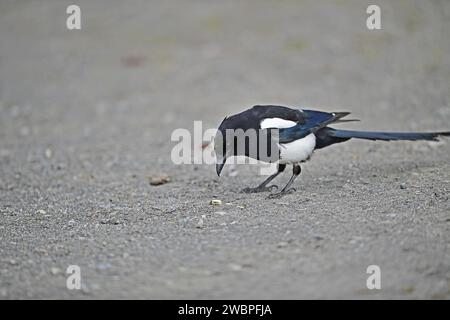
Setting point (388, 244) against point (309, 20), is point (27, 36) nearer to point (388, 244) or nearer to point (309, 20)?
point (309, 20)

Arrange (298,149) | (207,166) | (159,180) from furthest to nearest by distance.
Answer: (207,166), (159,180), (298,149)

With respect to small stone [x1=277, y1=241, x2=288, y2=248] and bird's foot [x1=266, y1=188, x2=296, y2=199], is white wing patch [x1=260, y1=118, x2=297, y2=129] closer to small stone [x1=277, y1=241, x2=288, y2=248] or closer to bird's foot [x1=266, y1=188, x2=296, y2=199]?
bird's foot [x1=266, y1=188, x2=296, y2=199]

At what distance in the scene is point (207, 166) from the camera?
684 cm

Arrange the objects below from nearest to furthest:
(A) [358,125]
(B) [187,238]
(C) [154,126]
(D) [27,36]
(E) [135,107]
A: (B) [187,238] → (A) [358,125] → (C) [154,126] → (E) [135,107] → (D) [27,36]

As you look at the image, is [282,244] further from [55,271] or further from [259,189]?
[259,189]

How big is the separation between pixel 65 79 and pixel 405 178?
7.51 m

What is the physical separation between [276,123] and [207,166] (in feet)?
5.56

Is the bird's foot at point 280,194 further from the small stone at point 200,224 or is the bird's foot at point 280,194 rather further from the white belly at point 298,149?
the small stone at point 200,224

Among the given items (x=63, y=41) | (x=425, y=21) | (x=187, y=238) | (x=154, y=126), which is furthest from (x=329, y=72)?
(x=187, y=238)

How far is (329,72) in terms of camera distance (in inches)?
436

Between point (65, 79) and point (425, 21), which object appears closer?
point (65, 79)

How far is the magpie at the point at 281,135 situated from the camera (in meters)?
5.23

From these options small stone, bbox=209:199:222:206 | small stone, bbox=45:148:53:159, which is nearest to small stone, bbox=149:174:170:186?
small stone, bbox=209:199:222:206

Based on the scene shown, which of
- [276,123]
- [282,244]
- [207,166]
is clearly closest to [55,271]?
[282,244]
